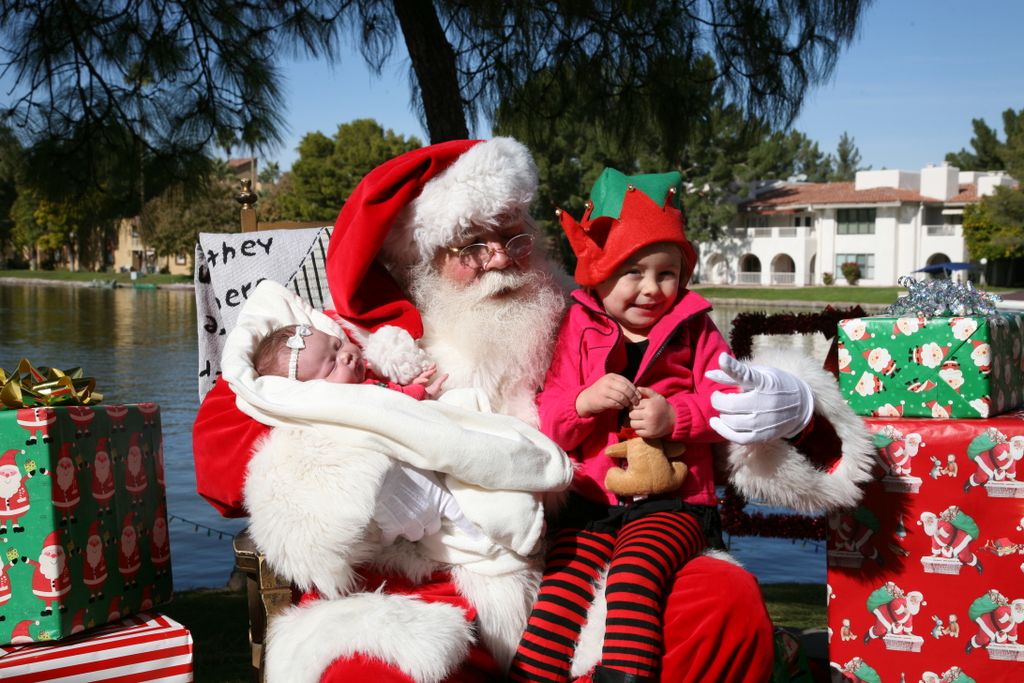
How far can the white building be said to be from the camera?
39094 millimetres

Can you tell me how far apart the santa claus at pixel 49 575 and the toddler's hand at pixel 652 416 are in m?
1.36

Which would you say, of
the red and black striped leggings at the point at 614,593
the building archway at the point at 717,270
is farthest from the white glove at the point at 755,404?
the building archway at the point at 717,270

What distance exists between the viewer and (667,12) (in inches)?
173

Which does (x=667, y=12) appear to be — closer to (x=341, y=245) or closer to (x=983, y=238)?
(x=341, y=245)

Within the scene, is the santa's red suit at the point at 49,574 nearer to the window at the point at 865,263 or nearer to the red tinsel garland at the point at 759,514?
the red tinsel garland at the point at 759,514

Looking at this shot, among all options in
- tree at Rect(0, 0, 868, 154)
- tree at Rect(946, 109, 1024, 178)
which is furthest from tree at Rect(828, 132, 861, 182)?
tree at Rect(0, 0, 868, 154)

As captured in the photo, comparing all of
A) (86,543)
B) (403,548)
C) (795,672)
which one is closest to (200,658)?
(86,543)

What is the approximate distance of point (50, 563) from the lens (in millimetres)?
2188

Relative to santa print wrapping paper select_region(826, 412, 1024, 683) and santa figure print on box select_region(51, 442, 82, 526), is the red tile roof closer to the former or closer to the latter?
santa print wrapping paper select_region(826, 412, 1024, 683)

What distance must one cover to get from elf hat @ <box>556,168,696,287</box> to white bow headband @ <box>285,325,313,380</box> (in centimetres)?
70

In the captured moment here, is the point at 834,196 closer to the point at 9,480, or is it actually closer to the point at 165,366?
the point at 165,366

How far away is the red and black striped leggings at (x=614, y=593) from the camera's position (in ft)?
6.37

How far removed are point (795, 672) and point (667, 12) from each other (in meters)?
3.12

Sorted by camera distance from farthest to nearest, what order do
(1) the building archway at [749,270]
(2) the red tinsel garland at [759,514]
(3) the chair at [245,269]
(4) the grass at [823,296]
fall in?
(1) the building archway at [749,270]
(4) the grass at [823,296]
(3) the chair at [245,269]
(2) the red tinsel garland at [759,514]
